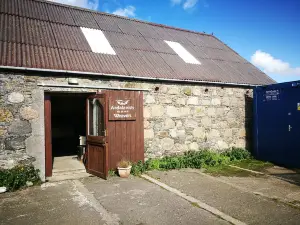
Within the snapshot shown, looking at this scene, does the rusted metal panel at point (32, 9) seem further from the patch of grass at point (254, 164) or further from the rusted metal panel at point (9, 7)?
the patch of grass at point (254, 164)

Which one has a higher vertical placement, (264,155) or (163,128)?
(163,128)

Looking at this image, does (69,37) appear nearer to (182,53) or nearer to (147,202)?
(182,53)

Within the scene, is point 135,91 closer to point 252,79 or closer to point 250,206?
point 250,206

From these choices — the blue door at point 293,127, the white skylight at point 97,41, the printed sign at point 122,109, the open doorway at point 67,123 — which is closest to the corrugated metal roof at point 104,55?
the white skylight at point 97,41

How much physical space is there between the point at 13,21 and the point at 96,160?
516 centimetres

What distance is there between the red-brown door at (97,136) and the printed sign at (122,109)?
32cm

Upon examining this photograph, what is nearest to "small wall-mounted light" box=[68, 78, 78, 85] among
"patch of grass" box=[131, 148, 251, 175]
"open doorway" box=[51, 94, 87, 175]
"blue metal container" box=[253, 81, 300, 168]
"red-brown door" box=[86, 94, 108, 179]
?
"red-brown door" box=[86, 94, 108, 179]

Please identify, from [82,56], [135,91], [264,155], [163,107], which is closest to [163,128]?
[163,107]

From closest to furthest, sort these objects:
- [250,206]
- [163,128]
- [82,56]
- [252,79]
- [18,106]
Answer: [250,206] < [18,106] < [82,56] < [163,128] < [252,79]

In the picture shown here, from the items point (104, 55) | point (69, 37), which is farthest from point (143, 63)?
point (69, 37)

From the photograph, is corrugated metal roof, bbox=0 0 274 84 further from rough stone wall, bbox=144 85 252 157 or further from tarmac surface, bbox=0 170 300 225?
tarmac surface, bbox=0 170 300 225

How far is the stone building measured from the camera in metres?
6.18

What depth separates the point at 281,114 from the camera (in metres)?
8.39

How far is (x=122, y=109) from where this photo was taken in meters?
7.27
